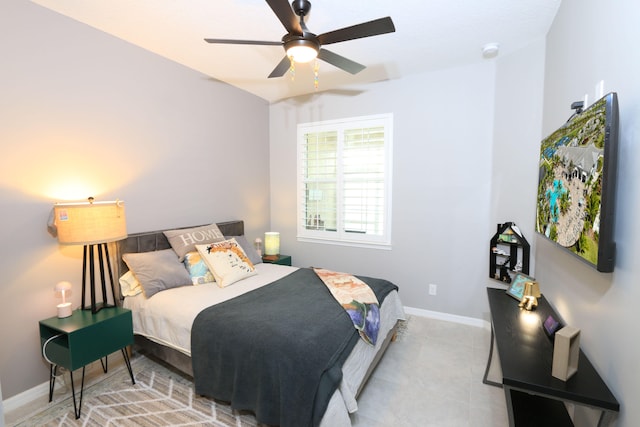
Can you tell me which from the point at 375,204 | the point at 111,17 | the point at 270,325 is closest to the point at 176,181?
the point at 111,17

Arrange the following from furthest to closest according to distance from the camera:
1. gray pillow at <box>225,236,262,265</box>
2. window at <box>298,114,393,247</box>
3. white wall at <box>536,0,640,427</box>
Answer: window at <box>298,114,393,247</box> < gray pillow at <box>225,236,262,265</box> < white wall at <box>536,0,640,427</box>

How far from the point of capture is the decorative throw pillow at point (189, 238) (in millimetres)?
2801

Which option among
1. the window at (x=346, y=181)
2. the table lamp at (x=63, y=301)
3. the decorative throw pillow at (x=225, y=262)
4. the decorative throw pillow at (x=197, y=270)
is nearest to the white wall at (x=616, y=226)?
the window at (x=346, y=181)

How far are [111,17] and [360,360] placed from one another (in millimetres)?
3065

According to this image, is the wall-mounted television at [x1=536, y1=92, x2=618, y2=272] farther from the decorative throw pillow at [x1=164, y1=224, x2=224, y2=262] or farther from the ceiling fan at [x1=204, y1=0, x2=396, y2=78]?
the decorative throw pillow at [x1=164, y1=224, x2=224, y2=262]

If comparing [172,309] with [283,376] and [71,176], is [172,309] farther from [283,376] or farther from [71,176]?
[71,176]

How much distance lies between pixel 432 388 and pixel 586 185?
5.56 ft

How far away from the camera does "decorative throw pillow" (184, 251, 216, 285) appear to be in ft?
8.70

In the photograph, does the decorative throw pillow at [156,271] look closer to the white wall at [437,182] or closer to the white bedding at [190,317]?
the white bedding at [190,317]

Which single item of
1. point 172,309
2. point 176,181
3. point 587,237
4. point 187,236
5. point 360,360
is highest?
point 176,181

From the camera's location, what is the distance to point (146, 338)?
94.3 inches

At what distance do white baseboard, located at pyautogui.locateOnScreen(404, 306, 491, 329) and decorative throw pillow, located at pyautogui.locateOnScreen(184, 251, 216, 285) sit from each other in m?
2.28

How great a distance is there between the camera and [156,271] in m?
2.48

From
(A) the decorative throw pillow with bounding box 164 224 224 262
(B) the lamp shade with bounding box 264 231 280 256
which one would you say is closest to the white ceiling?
(A) the decorative throw pillow with bounding box 164 224 224 262
